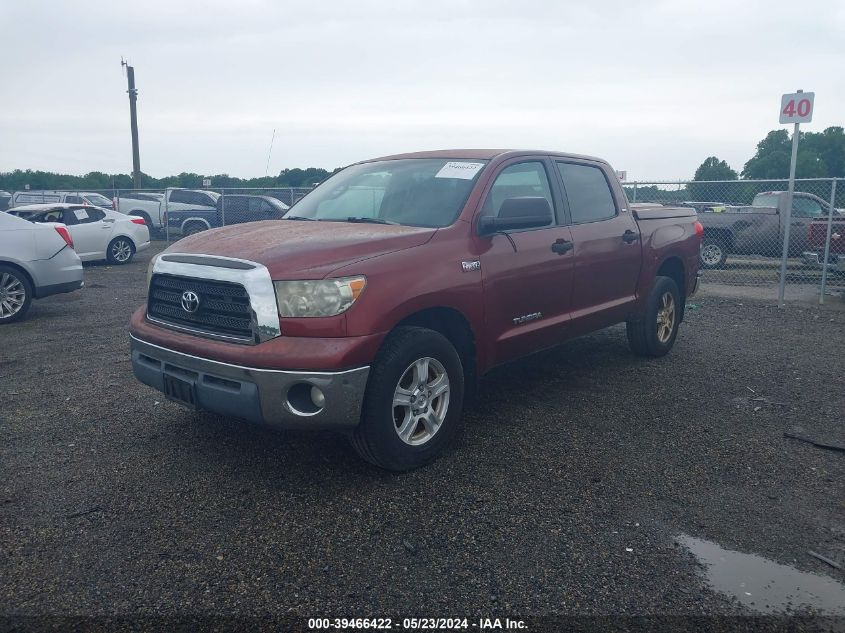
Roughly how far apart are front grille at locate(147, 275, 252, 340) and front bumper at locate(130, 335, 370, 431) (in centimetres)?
22

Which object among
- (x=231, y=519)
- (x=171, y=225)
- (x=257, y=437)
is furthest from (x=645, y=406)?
(x=171, y=225)

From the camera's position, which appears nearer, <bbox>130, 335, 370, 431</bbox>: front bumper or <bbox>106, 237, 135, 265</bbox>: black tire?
<bbox>130, 335, 370, 431</bbox>: front bumper

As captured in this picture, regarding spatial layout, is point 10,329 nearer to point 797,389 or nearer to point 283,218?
point 283,218

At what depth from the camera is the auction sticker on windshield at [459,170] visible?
191 inches

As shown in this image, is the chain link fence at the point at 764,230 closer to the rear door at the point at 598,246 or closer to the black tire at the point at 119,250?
the black tire at the point at 119,250

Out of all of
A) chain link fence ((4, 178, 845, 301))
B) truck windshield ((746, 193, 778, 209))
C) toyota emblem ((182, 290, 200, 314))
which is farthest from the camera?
truck windshield ((746, 193, 778, 209))

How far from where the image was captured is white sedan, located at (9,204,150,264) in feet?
50.0

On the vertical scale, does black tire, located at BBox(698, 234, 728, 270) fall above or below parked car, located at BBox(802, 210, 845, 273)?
below

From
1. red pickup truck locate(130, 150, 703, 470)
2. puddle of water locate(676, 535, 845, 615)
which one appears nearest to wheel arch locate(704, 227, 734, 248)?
red pickup truck locate(130, 150, 703, 470)

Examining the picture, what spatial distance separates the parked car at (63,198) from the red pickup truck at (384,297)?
819 inches

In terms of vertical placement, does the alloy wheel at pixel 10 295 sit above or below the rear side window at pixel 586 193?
below

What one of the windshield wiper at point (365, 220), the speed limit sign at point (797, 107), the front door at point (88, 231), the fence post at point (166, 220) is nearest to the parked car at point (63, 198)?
the fence post at point (166, 220)

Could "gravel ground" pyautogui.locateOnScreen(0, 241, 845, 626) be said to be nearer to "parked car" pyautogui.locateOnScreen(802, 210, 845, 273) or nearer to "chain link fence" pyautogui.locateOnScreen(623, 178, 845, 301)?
"parked car" pyautogui.locateOnScreen(802, 210, 845, 273)

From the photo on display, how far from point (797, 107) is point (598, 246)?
609 cm
